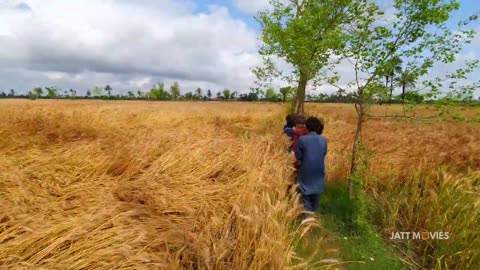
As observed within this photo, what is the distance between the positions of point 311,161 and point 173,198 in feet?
7.78

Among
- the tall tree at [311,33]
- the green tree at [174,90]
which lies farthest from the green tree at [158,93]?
the tall tree at [311,33]

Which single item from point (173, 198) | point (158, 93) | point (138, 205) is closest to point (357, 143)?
point (173, 198)

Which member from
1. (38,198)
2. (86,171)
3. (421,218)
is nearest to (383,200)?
(421,218)

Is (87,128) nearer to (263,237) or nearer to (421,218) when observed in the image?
(263,237)

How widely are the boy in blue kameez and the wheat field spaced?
1.34 feet

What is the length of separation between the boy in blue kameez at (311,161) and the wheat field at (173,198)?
0.41 metres

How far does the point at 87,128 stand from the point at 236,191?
463 cm

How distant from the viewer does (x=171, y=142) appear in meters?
6.77

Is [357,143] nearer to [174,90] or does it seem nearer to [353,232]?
[353,232]

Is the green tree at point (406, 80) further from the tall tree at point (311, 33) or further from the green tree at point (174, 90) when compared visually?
the green tree at point (174, 90)

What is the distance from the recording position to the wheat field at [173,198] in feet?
9.38

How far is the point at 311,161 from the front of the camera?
5.43 metres

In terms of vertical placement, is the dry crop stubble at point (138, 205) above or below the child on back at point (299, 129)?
below

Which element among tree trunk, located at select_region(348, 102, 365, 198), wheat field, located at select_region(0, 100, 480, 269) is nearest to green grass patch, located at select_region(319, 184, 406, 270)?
tree trunk, located at select_region(348, 102, 365, 198)
